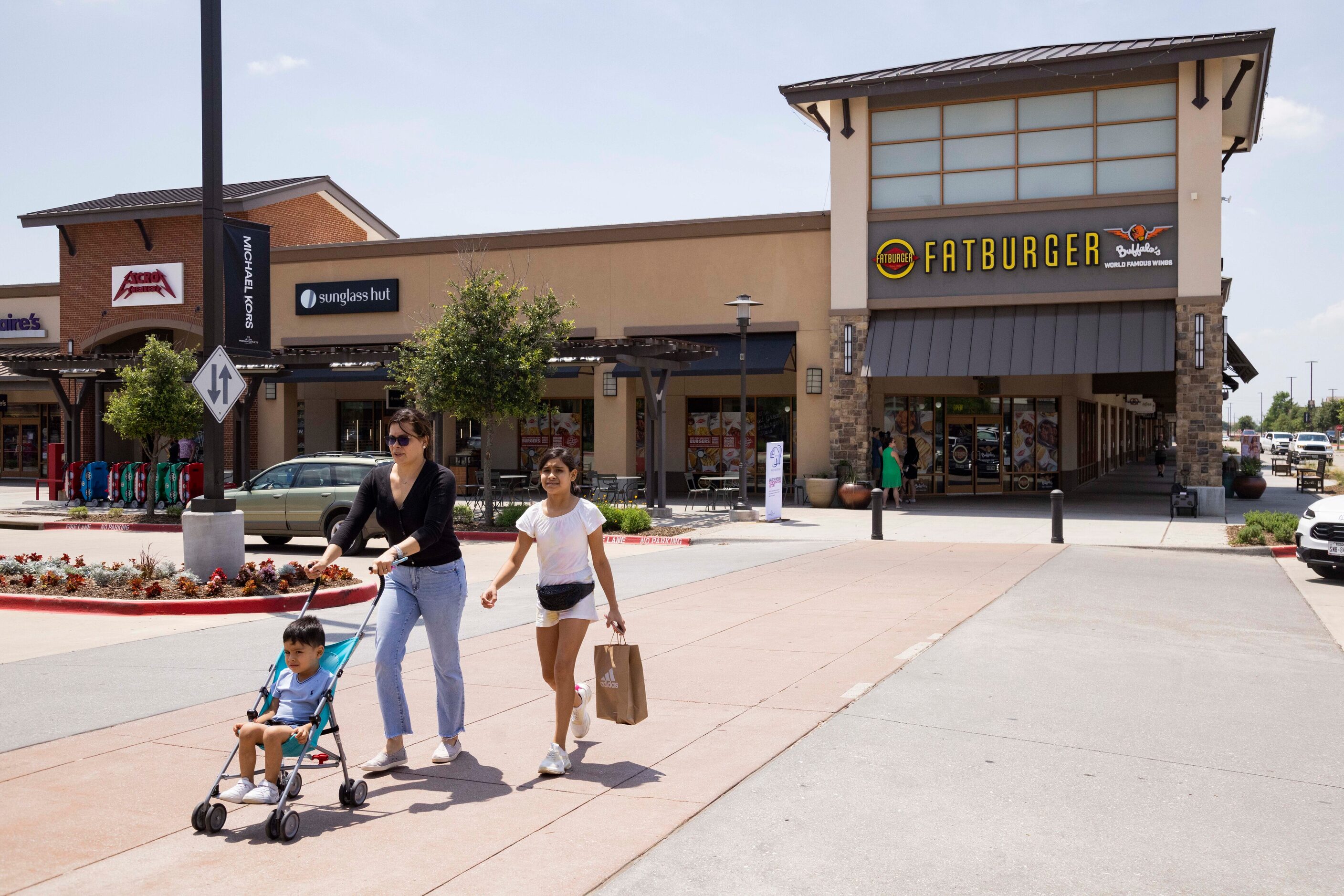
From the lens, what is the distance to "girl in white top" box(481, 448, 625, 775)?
5.68 m

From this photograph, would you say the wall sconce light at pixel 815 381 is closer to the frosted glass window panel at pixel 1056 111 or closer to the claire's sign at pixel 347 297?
the frosted glass window panel at pixel 1056 111

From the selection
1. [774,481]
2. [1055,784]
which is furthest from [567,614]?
[774,481]

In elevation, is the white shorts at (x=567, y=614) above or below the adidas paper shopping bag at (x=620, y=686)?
above

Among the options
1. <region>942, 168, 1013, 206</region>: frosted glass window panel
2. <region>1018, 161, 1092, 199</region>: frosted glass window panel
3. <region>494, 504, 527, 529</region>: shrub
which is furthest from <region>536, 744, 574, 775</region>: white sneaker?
<region>1018, 161, 1092, 199</region>: frosted glass window panel

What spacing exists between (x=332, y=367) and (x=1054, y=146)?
1830cm

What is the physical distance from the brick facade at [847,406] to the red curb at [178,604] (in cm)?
1741

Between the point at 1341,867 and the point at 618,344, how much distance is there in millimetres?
19083

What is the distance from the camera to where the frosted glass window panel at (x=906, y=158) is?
26.8 metres

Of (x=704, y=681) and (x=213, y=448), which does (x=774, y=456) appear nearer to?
(x=213, y=448)

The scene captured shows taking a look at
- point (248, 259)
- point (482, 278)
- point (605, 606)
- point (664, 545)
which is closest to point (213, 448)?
point (248, 259)

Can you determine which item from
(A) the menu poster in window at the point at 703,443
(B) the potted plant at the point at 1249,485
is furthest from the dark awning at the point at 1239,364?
(A) the menu poster in window at the point at 703,443

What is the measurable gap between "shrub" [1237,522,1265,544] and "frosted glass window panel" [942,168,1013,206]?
1089cm

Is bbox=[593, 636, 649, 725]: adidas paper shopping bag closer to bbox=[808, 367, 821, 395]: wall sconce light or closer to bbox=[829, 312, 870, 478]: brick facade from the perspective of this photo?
bbox=[829, 312, 870, 478]: brick facade

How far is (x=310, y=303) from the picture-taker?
3250cm
